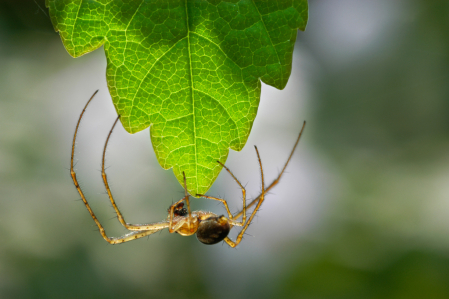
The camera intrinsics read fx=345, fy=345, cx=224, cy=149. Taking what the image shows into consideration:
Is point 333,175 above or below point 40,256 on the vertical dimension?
above

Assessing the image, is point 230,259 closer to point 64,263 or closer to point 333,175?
point 333,175

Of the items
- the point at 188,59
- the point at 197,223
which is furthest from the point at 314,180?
the point at 188,59

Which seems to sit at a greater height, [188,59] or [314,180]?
[188,59]

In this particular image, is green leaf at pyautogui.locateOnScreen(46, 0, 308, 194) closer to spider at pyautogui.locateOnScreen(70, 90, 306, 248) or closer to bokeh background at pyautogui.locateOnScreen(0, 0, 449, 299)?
spider at pyautogui.locateOnScreen(70, 90, 306, 248)

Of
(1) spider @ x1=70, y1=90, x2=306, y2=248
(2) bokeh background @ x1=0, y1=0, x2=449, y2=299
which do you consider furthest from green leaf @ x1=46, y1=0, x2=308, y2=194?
(2) bokeh background @ x1=0, y1=0, x2=449, y2=299

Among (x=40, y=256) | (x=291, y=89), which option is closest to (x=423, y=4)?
(x=291, y=89)

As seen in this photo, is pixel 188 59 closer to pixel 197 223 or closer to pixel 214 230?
pixel 214 230
